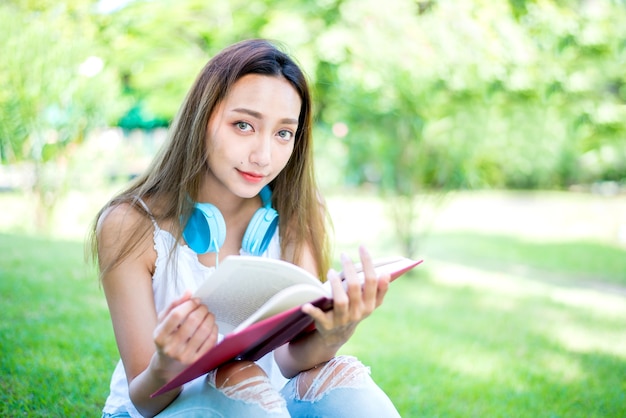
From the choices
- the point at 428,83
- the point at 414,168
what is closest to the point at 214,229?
the point at 428,83

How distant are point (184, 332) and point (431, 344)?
298cm

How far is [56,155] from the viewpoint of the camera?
8.17 meters

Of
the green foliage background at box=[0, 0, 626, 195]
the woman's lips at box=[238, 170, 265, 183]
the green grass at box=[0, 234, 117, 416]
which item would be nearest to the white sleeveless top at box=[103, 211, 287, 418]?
the woman's lips at box=[238, 170, 265, 183]

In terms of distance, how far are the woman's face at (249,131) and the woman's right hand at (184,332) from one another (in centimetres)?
48

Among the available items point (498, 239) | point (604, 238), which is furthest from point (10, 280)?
point (604, 238)

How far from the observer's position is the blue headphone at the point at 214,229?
165 cm

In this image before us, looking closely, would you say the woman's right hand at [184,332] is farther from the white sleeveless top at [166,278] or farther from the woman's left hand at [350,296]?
the white sleeveless top at [166,278]

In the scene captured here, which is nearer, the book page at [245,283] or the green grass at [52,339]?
the book page at [245,283]

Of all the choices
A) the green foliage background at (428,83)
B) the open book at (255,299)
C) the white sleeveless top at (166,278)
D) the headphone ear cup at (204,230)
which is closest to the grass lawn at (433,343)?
the white sleeveless top at (166,278)

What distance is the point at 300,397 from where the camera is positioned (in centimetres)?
162

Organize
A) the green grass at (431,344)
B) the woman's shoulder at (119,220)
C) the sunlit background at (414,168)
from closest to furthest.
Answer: the woman's shoulder at (119,220), the green grass at (431,344), the sunlit background at (414,168)

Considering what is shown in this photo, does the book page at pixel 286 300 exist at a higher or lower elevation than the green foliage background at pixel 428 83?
lower

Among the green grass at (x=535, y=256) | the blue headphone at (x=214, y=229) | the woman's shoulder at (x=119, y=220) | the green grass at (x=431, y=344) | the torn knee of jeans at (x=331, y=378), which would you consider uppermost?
the woman's shoulder at (x=119, y=220)

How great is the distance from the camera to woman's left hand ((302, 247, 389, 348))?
1244 mm
